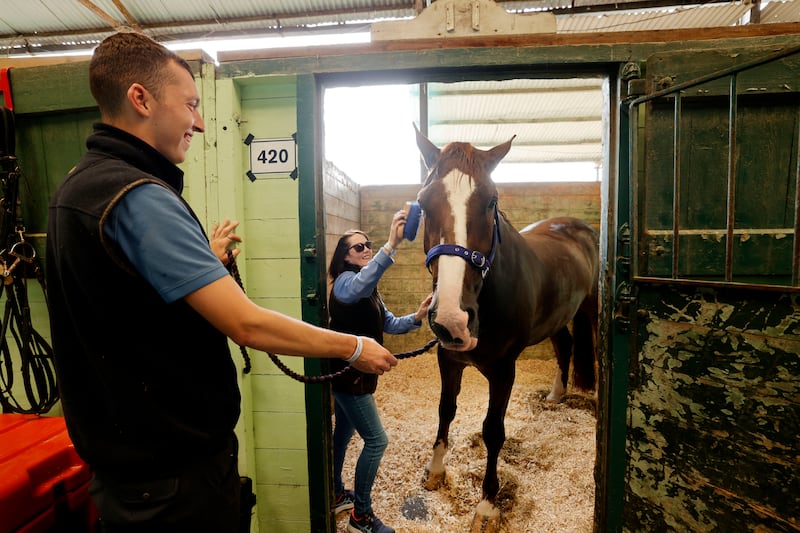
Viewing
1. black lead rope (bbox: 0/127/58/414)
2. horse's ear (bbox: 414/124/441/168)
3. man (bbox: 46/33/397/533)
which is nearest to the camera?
man (bbox: 46/33/397/533)

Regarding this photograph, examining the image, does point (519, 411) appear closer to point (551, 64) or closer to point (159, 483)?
point (551, 64)

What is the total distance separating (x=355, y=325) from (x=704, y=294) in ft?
4.96

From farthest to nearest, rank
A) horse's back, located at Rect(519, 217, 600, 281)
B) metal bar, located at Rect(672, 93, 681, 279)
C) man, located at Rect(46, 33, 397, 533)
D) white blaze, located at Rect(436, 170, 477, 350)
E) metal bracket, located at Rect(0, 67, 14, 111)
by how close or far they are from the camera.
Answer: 1. horse's back, located at Rect(519, 217, 600, 281)
2. metal bracket, located at Rect(0, 67, 14, 111)
3. white blaze, located at Rect(436, 170, 477, 350)
4. metal bar, located at Rect(672, 93, 681, 279)
5. man, located at Rect(46, 33, 397, 533)

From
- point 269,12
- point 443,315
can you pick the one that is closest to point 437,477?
point 443,315

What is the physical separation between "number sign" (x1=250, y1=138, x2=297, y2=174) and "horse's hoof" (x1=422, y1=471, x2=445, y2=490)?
212 cm

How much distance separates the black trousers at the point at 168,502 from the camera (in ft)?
2.74

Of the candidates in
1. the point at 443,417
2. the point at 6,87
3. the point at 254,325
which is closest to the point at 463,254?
the point at 254,325

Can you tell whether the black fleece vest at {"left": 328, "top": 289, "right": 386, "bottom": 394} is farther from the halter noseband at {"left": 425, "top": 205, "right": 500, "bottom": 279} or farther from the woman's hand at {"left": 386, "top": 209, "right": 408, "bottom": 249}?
the halter noseband at {"left": 425, "top": 205, "right": 500, "bottom": 279}

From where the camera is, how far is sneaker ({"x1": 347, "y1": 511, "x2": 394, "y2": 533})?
2.06 m

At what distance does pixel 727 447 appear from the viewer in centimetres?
132

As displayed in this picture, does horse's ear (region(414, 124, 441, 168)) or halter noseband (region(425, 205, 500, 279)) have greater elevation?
horse's ear (region(414, 124, 441, 168))

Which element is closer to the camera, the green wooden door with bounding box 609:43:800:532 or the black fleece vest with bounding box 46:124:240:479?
the black fleece vest with bounding box 46:124:240:479

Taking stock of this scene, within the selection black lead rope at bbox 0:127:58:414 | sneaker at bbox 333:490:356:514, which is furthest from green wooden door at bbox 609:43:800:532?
black lead rope at bbox 0:127:58:414

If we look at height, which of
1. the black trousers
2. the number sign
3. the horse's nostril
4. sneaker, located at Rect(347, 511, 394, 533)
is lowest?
sneaker, located at Rect(347, 511, 394, 533)
